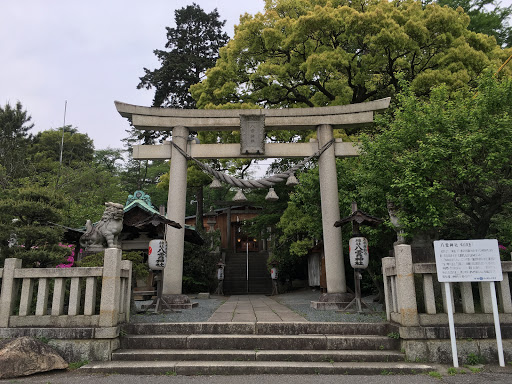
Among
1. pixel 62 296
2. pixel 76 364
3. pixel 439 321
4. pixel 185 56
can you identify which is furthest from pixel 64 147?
pixel 439 321

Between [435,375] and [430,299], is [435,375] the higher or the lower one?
the lower one

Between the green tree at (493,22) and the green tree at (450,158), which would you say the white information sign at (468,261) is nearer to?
the green tree at (450,158)

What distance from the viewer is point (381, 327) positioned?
18.9 feet

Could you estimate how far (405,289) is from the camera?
539cm

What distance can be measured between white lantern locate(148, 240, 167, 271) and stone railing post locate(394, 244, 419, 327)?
5195 mm

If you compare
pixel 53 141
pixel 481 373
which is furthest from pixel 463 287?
pixel 53 141

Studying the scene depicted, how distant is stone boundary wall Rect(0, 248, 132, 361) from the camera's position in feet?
17.3

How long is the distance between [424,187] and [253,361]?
4.47 m

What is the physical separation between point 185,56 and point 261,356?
20.2 m

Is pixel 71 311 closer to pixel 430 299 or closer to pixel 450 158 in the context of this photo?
pixel 430 299

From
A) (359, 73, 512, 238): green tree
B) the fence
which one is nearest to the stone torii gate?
(359, 73, 512, 238): green tree

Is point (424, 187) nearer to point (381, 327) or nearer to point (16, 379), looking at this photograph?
point (381, 327)

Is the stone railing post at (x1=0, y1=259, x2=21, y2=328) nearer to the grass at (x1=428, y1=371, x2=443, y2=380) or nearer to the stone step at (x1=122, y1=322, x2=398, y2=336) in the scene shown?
the stone step at (x1=122, y1=322, x2=398, y2=336)

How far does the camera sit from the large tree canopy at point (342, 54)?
1183 cm
